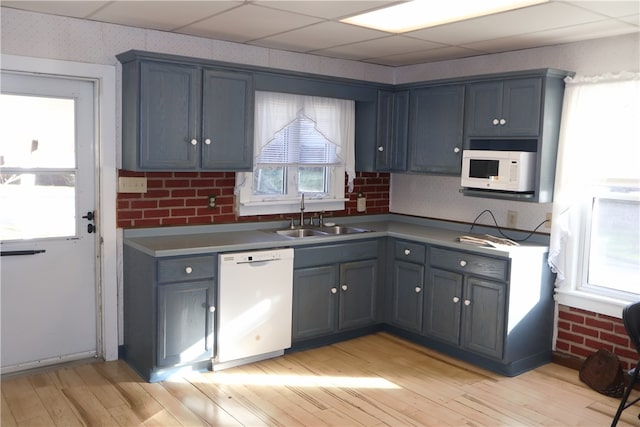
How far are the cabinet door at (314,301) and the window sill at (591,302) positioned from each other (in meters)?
1.59

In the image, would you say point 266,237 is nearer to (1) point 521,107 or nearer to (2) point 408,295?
(2) point 408,295

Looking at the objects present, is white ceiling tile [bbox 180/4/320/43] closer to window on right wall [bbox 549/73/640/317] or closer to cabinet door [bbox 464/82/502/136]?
cabinet door [bbox 464/82/502/136]

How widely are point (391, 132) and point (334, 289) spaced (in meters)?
1.42

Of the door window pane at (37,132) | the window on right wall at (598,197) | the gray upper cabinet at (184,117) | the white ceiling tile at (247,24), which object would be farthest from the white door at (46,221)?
the window on right wall at (598,197)

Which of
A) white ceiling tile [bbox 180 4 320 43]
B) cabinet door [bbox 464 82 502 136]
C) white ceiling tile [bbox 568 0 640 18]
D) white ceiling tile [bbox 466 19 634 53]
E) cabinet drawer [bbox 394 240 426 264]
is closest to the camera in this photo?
white ceiling tile [bbox 568 0 640 18]

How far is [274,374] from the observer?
384 cm

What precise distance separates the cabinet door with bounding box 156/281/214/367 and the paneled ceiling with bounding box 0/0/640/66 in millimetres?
1628

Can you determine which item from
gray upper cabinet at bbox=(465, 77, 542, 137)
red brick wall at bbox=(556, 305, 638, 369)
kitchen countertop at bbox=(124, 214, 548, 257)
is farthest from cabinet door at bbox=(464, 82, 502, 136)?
red brick wall at bbox=(556, 305, 638, 369)

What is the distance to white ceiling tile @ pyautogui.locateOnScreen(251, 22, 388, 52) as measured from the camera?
12.2 feet

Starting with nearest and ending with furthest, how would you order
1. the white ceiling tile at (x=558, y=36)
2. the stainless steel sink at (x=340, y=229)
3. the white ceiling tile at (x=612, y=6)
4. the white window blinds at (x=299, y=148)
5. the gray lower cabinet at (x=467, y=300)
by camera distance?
1. the white ceiling tile at (x=612, y=6)
2. the white ceiling tile at (x=558, y=36)
3. the gray lower cabinet at (x=467, y=300)
4. the white window blinds at (x=299, y=148)
5. the stainless steel sink at (x=340, y=229)

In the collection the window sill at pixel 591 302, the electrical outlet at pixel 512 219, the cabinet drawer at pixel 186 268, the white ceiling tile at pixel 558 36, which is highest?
the white ceiling tile at pixel 558 36

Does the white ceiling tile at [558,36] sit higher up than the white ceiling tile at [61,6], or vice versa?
the white ceiling tile at [558,36]

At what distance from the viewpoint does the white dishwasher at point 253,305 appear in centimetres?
380

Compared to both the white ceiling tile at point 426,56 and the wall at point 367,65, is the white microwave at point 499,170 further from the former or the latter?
the white ceiling tile at point 426,56
